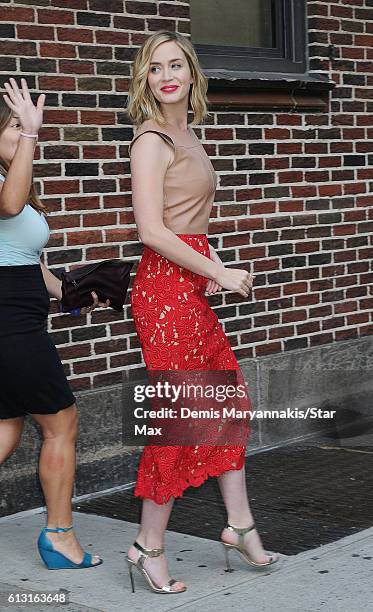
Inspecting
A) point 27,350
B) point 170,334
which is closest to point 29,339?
point 27,350

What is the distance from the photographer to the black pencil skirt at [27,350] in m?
4.34

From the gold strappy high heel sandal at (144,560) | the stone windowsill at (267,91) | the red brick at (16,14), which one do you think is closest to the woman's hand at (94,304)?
the gold strappy high heel sandal at (144,560)

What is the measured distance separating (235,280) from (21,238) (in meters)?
0.87

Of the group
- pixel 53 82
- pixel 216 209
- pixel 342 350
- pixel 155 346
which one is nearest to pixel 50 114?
pixel 53 82

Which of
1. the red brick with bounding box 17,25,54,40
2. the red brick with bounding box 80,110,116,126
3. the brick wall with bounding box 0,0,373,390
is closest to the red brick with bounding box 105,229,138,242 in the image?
the brick wall with bounding box 0,0,373,390

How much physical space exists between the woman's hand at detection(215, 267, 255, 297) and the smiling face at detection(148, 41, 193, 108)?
2.31ft

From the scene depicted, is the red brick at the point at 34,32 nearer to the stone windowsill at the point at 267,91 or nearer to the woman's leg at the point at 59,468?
the stone windowsill at the point at 267,91

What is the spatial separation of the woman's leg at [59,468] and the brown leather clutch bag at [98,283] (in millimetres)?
440

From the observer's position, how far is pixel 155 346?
4.27 meters

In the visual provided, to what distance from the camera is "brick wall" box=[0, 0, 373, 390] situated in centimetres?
577

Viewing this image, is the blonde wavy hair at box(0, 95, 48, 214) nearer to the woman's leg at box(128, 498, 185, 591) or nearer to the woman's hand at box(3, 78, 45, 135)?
the woman's hand at box(3, 78, 45, 135)

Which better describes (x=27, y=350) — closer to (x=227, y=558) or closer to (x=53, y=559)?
(x=53, y=559)

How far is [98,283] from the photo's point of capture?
14.7 ft

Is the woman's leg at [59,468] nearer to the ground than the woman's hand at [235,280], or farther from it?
nearer to the ground
